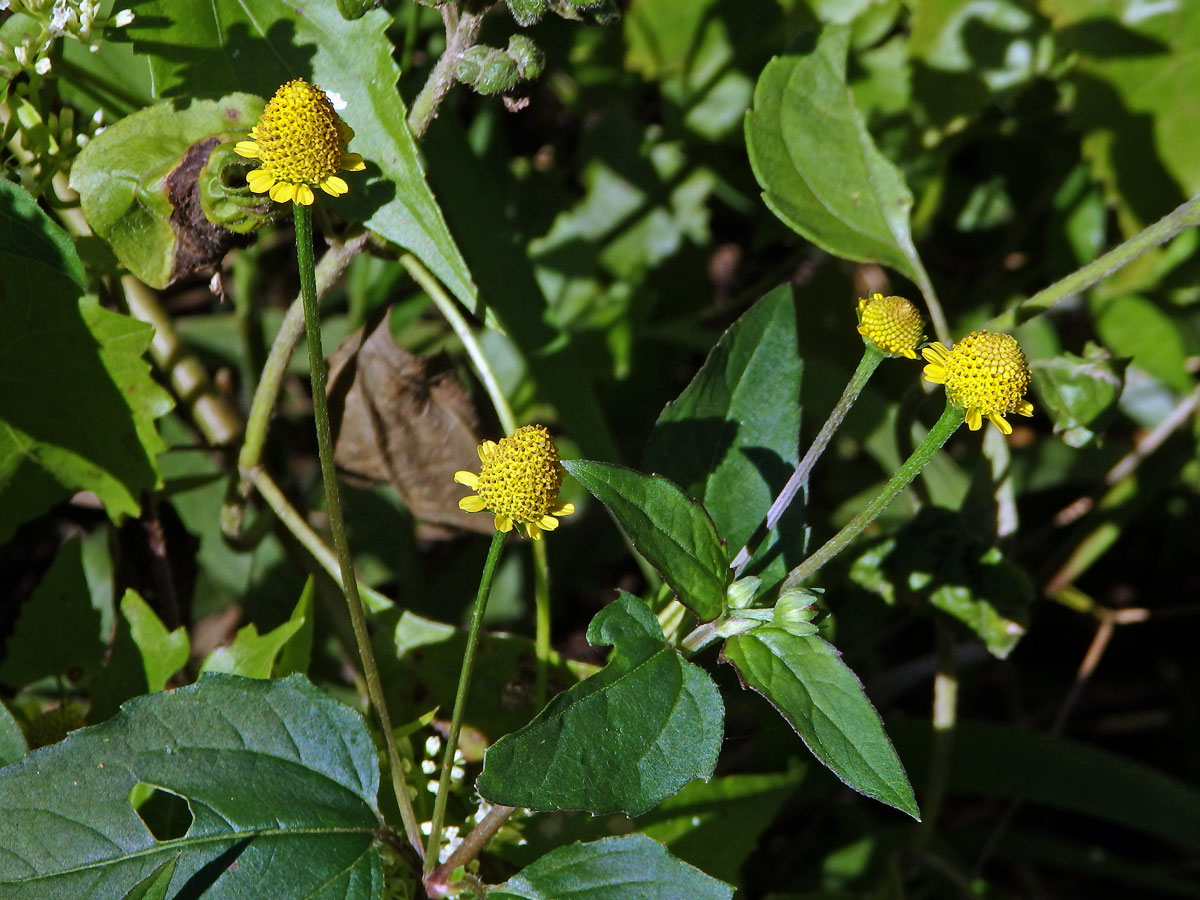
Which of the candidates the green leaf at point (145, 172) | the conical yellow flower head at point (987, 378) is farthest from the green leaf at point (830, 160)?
the green leaf at point (145, 172)

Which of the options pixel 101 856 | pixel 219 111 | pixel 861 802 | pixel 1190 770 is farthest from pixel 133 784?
pixel 1190 770

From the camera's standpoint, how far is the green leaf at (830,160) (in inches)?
55.6

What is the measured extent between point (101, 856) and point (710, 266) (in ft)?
5.97

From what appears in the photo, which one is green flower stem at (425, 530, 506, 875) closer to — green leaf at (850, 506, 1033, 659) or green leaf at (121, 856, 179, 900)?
green leaf at (121, 856, 179, 900)

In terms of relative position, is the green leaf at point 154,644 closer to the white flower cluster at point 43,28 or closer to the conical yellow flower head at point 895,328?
the white flower cluster at point 43,28

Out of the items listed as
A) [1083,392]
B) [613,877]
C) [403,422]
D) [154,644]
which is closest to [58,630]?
[154,644]

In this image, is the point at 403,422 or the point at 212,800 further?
the point at 403,422

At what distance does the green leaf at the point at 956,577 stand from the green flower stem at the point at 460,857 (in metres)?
0.66

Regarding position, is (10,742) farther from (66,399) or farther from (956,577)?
(956,577)

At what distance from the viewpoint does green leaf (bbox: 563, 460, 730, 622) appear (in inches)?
35.6

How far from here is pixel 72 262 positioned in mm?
1011

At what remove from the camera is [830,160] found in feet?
4.79

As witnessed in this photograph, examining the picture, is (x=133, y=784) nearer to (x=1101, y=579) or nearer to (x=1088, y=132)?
(x=1088, y=132)

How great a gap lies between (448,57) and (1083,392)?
84 centimetres
